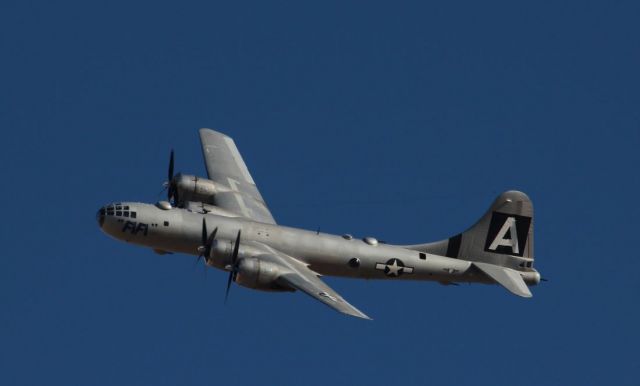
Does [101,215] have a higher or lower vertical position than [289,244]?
higher

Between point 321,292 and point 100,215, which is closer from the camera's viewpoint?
point 321,292

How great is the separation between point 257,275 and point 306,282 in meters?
2.11

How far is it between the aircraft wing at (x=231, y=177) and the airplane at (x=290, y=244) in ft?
0.25

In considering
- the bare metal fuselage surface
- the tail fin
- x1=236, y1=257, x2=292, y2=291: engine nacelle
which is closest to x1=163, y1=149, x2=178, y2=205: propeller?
the bare metal fuselage surface

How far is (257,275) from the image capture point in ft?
188

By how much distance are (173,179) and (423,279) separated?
12867 millimetres

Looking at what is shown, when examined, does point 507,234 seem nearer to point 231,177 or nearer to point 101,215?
point 231,177

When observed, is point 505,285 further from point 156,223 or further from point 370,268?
point 156,223

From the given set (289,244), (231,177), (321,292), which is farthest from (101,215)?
(321,292)

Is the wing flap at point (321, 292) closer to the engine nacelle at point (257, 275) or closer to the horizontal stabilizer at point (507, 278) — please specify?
the engine nacelle at point (257, 275)

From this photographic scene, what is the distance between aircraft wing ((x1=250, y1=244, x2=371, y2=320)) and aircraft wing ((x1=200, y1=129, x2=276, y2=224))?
4.26 m

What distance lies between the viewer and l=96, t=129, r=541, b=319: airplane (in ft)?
192

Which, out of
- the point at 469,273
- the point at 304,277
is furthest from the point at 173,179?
the point at 469,273

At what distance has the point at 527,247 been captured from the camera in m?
65.7
